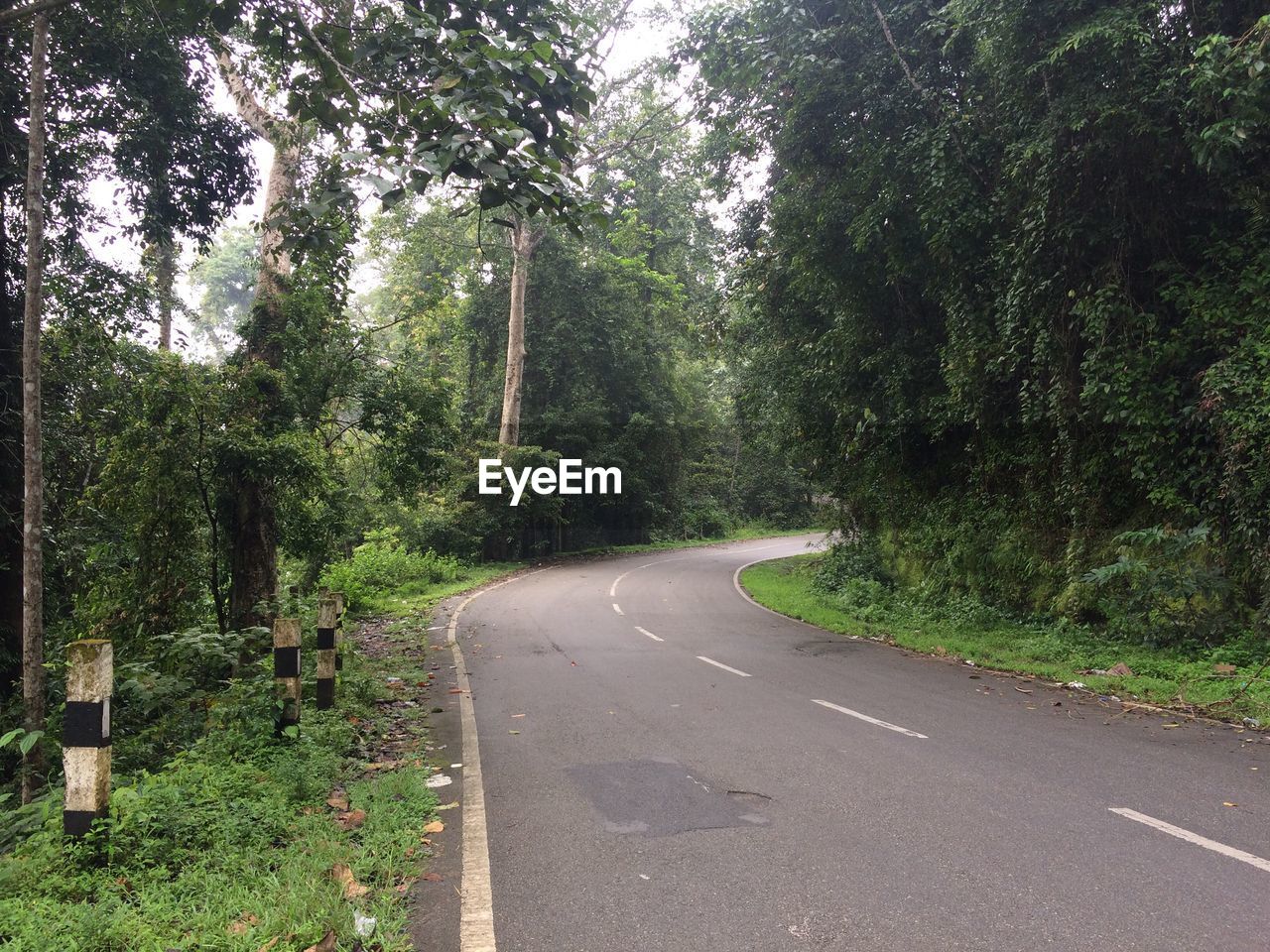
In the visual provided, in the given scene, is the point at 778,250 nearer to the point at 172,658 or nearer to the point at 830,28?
the point at 830,28

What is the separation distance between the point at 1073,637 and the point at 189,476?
11.2 meters

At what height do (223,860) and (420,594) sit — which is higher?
(223,860)

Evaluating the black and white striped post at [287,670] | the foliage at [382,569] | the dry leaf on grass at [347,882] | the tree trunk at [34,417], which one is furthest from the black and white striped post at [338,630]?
the foliage at [382,569]

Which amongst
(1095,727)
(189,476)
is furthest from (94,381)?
(1095,727)

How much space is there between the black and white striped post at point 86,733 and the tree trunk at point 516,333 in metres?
23.8

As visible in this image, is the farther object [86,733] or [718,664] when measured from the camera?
[718,664]

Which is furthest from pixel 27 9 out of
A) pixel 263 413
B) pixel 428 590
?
pixel 428 590

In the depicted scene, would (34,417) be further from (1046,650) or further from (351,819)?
(1046,650)

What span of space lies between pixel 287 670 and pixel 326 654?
4.32 ft

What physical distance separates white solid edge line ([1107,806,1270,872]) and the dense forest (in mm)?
4867

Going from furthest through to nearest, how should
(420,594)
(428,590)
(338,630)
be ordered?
(428,590) → (420,594) → (338,630)

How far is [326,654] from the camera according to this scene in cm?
745

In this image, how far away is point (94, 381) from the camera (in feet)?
28.3
